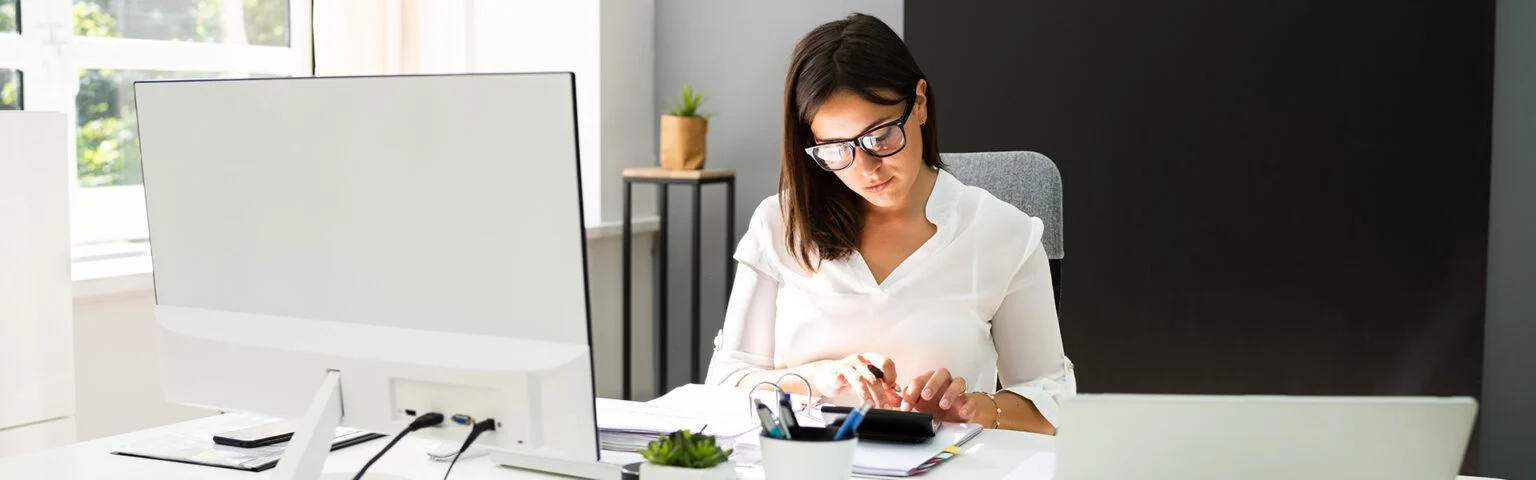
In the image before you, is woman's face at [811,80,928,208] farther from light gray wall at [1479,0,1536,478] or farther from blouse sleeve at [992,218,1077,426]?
light gray wall at [1479,0,1536,478]

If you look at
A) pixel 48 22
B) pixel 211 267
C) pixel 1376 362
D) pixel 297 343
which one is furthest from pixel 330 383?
pixel 1376 362

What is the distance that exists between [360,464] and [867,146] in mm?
833

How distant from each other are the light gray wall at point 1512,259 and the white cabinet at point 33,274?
274cm

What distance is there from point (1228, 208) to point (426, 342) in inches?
87.6

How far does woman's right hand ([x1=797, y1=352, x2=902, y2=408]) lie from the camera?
159 cm

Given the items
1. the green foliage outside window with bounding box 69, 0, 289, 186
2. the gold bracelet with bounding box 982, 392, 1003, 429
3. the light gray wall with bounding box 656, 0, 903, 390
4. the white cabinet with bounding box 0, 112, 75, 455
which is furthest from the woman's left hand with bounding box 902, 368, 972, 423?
the green foliage outside window with bounding box 69, 0, 289, 186

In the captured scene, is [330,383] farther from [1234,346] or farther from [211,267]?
[1234,346]

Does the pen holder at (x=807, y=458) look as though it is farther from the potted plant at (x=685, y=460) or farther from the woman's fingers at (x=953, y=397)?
the woman's fingers at (x=953, y=397)

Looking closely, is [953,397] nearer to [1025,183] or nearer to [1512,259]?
[1025,183]

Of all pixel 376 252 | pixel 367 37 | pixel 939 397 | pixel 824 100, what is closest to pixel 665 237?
pixel 367 37

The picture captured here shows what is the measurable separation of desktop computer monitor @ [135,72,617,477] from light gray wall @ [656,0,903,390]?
2485 millimetres

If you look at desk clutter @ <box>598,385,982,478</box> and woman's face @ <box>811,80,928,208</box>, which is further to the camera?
woman's face @ <box>811,80,928,208</box>

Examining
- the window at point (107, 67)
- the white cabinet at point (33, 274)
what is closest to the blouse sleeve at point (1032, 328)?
the white cabinet at point (33, 274)

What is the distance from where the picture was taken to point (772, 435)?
3.52 feet
